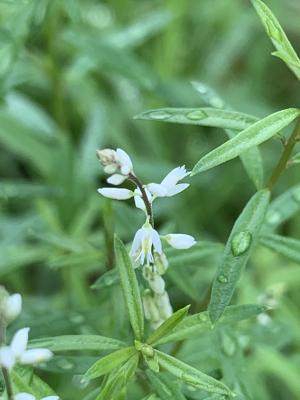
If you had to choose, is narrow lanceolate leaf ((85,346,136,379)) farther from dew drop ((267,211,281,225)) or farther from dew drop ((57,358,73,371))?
dew drop ((267,211,281,225))

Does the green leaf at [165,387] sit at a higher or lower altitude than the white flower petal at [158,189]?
lower

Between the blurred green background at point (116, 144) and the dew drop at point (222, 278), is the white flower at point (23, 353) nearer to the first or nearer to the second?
the dew drop at point (222, 278)

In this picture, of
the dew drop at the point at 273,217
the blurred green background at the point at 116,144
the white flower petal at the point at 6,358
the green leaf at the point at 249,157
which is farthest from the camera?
the blurred green background at the point at 116,144

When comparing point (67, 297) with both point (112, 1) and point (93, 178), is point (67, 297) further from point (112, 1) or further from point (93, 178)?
point (112, 1)

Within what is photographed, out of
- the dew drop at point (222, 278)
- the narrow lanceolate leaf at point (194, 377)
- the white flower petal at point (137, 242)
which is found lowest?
the narrow lanceolate leaf at point (194, 377)

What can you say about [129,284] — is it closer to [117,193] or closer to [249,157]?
[117,193]

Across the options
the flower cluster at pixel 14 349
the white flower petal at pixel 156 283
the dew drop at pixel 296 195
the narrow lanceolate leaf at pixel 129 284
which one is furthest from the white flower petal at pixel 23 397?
the dew drop at pixel 296 195

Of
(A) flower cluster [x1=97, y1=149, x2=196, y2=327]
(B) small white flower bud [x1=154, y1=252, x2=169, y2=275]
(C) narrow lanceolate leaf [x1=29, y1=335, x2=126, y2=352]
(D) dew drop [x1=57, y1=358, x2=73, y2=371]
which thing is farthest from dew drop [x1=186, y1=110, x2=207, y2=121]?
(D) dew drop [x1=57, y1=358, x2=73, y2=371]

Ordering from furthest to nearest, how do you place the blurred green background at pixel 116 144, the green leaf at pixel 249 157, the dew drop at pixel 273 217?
1. the blurred green background at pixel 116 144
2. the dew drop at pixel 273 217
3. the green leaf at pixel 249 157
